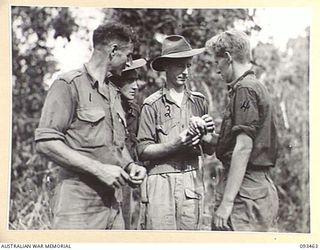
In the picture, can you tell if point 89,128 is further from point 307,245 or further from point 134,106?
point 307,245

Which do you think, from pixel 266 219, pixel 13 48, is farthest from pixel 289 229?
pixel 13 48

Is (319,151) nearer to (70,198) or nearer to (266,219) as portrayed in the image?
(266,219)

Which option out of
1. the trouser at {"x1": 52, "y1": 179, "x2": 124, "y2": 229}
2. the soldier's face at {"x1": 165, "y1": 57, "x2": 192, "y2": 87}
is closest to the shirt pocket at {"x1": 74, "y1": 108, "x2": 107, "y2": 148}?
the trouser at {"x1": 52, "y1": 179, "x2": 124, "y2": 229}

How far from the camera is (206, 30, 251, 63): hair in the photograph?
146 cm

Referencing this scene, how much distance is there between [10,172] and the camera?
4.77ft

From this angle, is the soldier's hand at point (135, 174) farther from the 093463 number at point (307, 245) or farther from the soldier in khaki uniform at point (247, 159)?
the 093463 number at point (307, 245)

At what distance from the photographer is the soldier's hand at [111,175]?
1.43 m

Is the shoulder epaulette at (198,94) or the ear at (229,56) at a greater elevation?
the ear at (229,56)

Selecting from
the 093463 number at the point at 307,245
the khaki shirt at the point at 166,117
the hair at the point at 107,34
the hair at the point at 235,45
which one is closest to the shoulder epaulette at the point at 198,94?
the khaki shirt at the point at 166,117

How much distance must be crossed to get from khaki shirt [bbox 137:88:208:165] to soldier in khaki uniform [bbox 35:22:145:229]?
0.05 meters

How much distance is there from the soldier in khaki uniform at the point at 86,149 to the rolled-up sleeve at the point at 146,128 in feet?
0.13

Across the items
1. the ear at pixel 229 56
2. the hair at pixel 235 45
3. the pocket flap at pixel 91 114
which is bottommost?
the pocket flap at pixel 91 114

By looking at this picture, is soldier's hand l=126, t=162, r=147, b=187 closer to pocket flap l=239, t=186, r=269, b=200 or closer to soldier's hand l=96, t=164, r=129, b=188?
soldier's hand l=96, t=164, r=129, b=188

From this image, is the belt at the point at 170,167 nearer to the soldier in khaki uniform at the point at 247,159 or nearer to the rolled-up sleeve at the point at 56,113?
the soldier in khaki uniform at the point at 247,159
